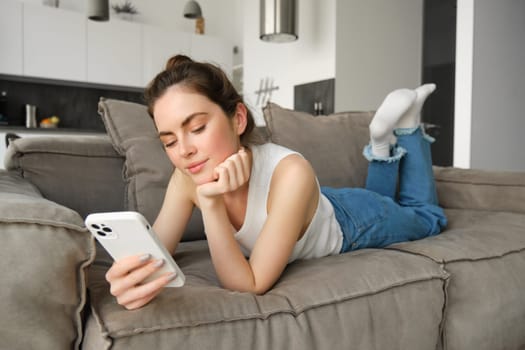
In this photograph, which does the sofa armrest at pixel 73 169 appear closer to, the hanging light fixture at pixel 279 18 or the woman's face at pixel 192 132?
the woman's face at pixel 192 132

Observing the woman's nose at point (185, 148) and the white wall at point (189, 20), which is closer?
the woman's nose at point (185, 148)

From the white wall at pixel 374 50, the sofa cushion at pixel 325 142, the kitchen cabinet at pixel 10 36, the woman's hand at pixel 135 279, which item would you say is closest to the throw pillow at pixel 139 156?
the sofa cushion at pixel 325 142

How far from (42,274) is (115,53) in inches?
189

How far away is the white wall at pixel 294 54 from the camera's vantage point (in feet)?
12.7

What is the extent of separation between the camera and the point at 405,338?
948mm

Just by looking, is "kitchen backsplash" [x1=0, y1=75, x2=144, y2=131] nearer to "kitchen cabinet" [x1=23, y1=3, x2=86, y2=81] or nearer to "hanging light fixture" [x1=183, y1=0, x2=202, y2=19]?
"kitchen cabinet" [x1=23, y1=3, x2=86, y2=81]

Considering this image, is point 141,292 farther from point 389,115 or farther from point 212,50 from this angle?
point 212,50

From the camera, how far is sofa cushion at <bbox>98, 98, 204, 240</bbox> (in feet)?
4.48

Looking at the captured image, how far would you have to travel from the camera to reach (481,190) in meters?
1.77

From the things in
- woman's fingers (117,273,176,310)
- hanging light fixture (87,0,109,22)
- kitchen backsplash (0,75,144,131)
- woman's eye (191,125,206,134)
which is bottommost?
woman's fingers (117,273,176,310)

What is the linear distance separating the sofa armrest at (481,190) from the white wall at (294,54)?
6.98ft

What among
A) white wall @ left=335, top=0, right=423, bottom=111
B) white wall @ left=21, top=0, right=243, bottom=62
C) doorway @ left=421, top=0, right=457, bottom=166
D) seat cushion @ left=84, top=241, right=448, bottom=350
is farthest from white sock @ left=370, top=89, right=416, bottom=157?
white wall @ left=21, top=0, right=243, bottom=62

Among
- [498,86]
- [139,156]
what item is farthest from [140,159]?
[498,86]

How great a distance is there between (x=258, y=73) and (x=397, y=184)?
126 inches
